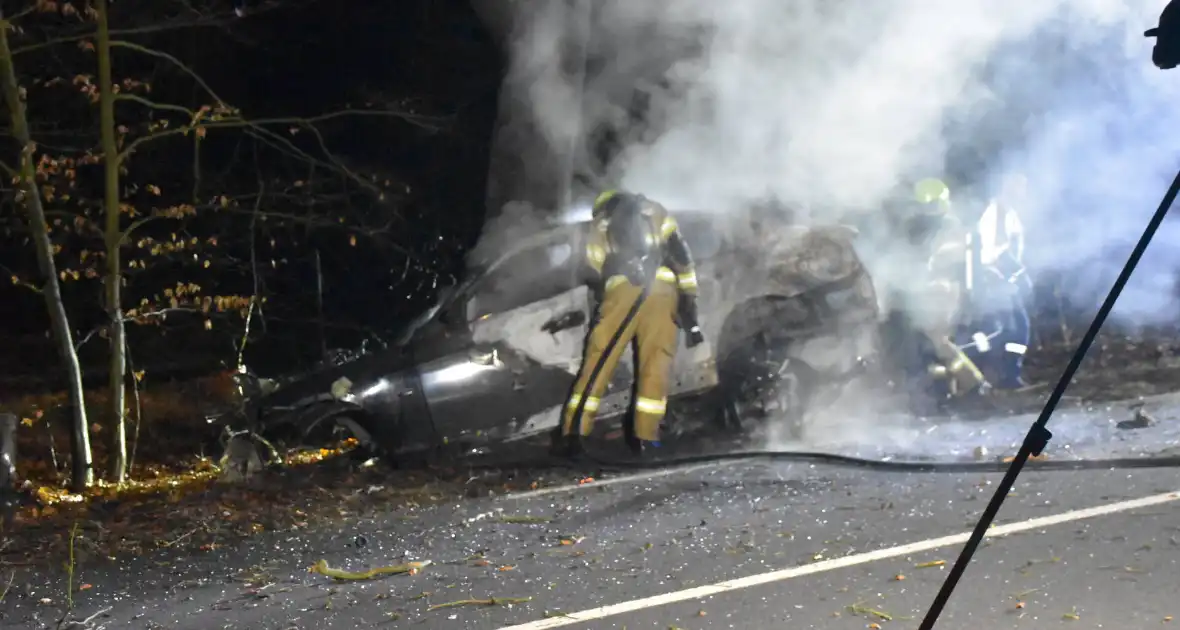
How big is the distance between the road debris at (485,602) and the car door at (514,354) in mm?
2897

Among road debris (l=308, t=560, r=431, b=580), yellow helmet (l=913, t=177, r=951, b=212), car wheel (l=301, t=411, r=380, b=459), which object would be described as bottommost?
road debris (l=308, t=560, r=431, b=580)

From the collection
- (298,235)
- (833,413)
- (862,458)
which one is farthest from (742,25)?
(298,235)

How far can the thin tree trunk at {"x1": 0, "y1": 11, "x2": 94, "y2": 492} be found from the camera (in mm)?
7547

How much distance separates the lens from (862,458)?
6.96 m

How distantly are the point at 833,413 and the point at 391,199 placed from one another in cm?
482

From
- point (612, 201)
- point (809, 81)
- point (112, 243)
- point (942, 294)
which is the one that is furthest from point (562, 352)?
point (112, 243)

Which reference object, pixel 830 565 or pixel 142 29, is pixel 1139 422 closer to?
pixel 830 565

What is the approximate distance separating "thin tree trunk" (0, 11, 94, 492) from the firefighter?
22.4ft

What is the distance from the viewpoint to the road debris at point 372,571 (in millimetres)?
5090

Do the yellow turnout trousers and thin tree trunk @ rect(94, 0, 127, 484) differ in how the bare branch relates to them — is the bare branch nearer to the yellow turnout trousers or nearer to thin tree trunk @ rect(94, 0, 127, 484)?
thin tree trunk @ rect(94, 0, 127, 484)

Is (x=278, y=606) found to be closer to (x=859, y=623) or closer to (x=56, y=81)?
(x=859, y=623)

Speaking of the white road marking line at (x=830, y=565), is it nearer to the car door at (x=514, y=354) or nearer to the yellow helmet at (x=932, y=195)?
the car door at (x=514, y=354)

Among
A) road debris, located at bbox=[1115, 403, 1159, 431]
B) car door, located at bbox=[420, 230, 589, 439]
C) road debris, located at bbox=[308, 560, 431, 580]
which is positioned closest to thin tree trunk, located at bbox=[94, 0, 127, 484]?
car door, located at bbox=[420, 230, 589, 439]

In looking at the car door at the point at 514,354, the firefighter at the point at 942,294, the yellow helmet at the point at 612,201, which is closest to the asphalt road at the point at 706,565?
the car door at the point at 514,354
